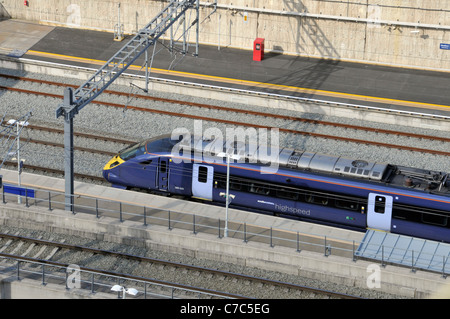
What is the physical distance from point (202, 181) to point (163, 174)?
1721 millimetres

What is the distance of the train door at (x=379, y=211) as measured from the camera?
32.5 meters

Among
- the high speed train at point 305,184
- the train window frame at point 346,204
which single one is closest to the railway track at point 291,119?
the high speed train at point 305,184

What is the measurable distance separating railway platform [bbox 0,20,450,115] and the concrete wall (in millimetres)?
654

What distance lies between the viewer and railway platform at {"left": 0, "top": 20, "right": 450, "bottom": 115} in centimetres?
4525

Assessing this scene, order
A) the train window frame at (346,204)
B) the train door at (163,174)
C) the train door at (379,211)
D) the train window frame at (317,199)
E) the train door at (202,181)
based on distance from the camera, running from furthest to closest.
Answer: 1. the train door at (163,174)
2. the train door at (202,181)
3. the train window frame at (317,199)
4. the train window frame at (346,204)
5. the train door at (379,211)

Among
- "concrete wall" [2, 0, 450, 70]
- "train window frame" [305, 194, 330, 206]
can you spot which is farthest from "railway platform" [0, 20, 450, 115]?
"train window frame" [305, 194, 330, 206]

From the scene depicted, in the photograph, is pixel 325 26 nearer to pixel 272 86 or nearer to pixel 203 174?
pixel 272 86

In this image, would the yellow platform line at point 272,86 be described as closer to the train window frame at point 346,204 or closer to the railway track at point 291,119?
the railway track at point 291,119

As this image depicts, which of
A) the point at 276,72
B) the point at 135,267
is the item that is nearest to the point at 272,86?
the point at 276,72

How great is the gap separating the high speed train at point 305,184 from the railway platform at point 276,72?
1122 centimetres

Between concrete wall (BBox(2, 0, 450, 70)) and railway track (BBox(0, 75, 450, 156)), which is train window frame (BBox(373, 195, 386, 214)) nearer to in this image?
railway track (BBox(0, 75, 450, 156))

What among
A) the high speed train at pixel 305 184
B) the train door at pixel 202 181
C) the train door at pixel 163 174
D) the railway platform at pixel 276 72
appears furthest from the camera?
the railway platform at pixel 276 72

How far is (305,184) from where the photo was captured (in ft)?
110
